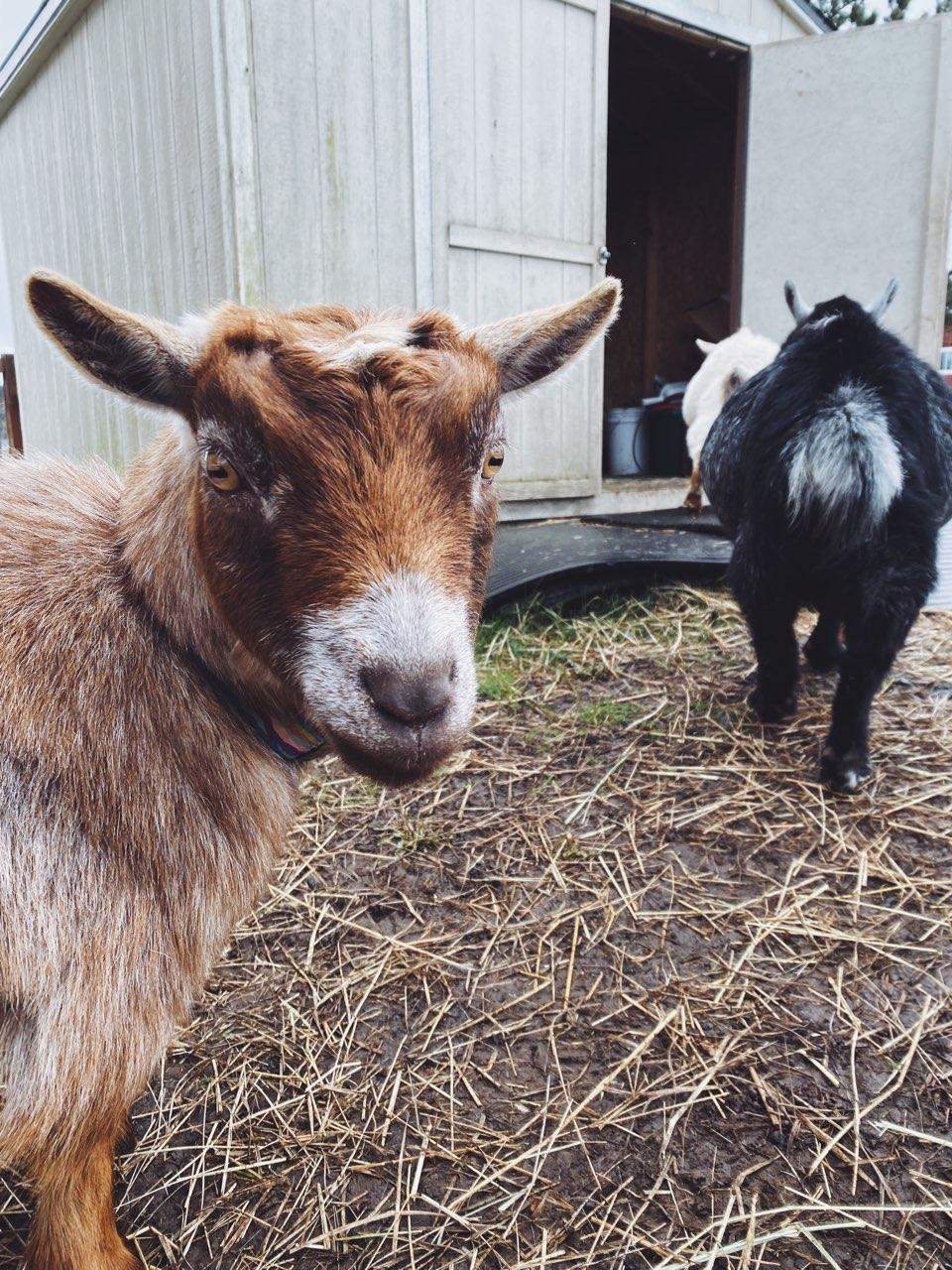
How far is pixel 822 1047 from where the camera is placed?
193cm

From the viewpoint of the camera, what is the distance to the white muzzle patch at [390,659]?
125 cm

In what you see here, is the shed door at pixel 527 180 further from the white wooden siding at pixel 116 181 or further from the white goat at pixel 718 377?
the white wooden siding at pixel 116 181

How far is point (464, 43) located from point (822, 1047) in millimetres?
5841

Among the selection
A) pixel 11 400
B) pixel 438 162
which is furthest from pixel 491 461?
pixel 11 400

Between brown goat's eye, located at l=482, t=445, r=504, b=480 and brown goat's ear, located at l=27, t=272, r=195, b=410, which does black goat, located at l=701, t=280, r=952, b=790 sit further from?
brown goat's ear, located at l=27, t=272, r=195, b=410

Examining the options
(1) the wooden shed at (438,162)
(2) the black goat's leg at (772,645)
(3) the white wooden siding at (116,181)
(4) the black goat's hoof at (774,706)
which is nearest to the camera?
(2) the black goat's leg at (772,645)

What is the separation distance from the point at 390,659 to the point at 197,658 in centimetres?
61

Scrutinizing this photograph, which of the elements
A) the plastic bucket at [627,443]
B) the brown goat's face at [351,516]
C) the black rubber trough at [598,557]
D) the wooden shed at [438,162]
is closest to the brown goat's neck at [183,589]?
the brown goat's face at [351,516]

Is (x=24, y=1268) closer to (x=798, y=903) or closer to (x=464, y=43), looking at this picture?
(x=798, y=903)

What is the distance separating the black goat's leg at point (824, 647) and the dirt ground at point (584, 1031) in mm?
550

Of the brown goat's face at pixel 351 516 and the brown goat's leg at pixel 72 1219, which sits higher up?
the brown goat's face at pixel 351 516

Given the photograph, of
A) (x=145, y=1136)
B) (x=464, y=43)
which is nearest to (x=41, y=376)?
(x=464, y=43)

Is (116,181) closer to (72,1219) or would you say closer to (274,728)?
(274,728)

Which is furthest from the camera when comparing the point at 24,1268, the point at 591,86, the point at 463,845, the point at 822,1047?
the point at 591,86
